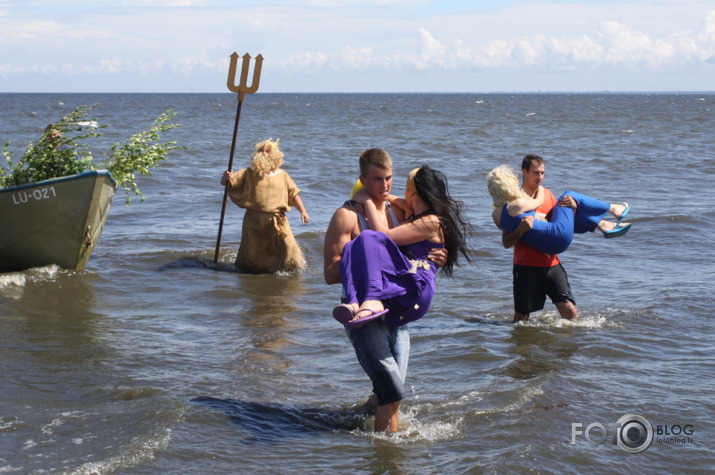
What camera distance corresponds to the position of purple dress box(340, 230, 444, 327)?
14.5ft

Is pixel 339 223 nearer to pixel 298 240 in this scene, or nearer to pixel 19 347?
pixel 19 347

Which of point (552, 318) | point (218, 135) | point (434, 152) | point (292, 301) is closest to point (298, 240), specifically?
point (292, 301)

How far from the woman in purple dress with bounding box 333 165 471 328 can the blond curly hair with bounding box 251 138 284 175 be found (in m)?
4.95

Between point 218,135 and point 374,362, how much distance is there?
1239 inches

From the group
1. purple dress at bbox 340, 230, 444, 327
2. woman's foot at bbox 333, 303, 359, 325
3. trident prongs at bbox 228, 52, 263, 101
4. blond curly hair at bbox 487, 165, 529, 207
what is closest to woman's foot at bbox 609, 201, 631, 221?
blond curly hair at bbox 487, 165, 529, 207

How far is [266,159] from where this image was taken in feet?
31.3

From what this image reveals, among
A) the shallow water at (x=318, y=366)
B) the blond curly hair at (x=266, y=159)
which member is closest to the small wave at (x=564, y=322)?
the shallow water at (x=318, y=366)

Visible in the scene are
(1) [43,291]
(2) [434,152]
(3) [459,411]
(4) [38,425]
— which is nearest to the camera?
(4) [38,425]

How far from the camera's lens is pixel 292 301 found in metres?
8.68

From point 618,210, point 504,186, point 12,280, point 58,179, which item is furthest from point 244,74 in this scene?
point 618,210

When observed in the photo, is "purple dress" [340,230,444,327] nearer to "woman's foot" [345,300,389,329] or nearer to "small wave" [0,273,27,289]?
"woman's foot" [345,300,389,329]

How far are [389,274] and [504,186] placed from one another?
7.94ft

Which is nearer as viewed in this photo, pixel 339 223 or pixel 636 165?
pixel 339 223

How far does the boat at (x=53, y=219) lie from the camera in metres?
8.78
